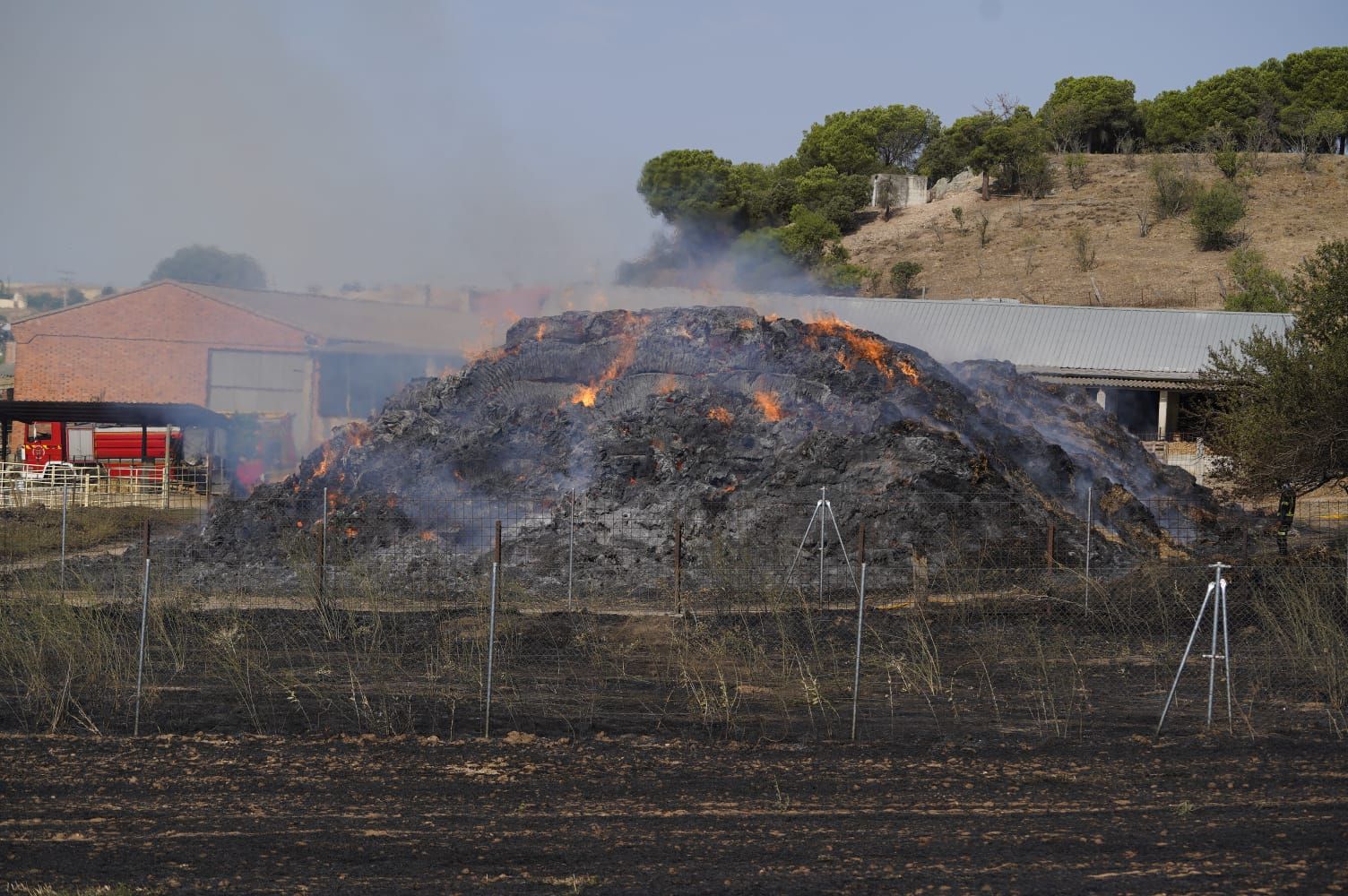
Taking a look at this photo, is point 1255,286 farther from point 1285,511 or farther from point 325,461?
point 325,461

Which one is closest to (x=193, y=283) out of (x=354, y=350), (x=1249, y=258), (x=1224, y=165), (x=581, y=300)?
(x=354, y=350)

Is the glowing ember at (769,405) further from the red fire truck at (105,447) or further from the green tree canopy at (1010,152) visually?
the green tree canopy at (1010,152)

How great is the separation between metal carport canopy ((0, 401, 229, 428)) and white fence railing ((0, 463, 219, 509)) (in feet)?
4.81

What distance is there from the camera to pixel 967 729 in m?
10.6

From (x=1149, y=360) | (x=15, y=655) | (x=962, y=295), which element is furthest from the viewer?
(x=962, y=295)

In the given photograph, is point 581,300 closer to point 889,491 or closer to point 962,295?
point 889,491

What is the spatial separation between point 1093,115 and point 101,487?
85.8m

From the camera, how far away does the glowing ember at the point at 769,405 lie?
2462 cm

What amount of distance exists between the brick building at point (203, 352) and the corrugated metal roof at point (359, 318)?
67 mm

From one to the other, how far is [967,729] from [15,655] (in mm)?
8671

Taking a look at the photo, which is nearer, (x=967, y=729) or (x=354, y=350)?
(x=967, y=729)

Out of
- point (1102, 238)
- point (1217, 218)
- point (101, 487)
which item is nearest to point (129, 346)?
point (101, 487)

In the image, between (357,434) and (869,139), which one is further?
(869,139)

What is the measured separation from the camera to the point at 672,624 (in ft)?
50.7
